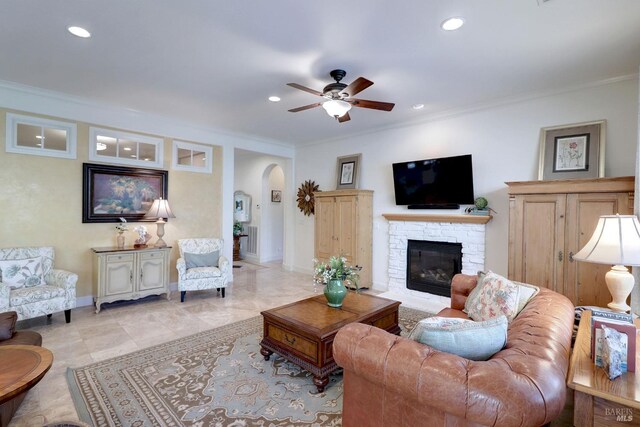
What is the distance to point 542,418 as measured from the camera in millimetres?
1069

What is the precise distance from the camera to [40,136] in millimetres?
3953

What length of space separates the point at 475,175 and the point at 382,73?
2.11 m

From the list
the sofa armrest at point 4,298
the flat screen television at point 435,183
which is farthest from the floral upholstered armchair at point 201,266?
the flat screen television at point 435,183

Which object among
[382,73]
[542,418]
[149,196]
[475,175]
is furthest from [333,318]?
[149,196]

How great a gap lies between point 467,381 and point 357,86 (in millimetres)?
2482

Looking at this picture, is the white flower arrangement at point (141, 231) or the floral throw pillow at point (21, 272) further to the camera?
the white flower arrangement at point (141, 231)

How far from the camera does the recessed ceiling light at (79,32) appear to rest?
8.26ft

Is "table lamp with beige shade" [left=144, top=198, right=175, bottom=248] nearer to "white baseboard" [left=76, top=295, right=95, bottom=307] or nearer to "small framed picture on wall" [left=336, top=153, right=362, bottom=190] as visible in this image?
"white baseboard" [left=76, top=295, right=95, bottom=307]

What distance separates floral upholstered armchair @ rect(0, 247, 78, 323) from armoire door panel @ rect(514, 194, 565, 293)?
17.2 ft

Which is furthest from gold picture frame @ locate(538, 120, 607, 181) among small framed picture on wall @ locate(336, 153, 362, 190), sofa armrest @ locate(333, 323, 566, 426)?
sofa armrest @ locate(333, 323, 566, 426)

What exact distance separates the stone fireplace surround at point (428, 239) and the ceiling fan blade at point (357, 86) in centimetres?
252

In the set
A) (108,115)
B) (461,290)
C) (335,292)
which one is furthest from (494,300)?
(108,115)

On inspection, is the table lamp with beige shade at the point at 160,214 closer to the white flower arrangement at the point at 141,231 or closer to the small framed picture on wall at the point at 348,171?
the white flower arrangement at the point at 141,231

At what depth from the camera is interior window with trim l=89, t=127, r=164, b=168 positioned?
14.3ft
